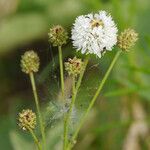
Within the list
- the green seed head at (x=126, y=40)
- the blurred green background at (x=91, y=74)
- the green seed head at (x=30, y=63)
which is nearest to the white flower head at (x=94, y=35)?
the green seed head at (x=126, y=40)

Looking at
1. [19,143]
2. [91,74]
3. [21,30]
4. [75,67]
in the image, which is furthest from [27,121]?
[21,30]

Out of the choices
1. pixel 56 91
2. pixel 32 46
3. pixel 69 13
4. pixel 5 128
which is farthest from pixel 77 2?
pixel 56 91

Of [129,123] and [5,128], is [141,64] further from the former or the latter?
[5,128]

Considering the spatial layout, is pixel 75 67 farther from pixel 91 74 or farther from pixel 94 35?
pixel 91 74

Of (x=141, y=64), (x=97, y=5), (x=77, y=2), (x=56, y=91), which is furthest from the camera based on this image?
(x=77, y=2)

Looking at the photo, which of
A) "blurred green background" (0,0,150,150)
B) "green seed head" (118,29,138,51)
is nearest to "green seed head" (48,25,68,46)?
"green seed head" (118,29,138,51)

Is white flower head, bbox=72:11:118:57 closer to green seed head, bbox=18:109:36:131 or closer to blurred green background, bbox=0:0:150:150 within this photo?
green seed head, bbox=18:109:36:131
